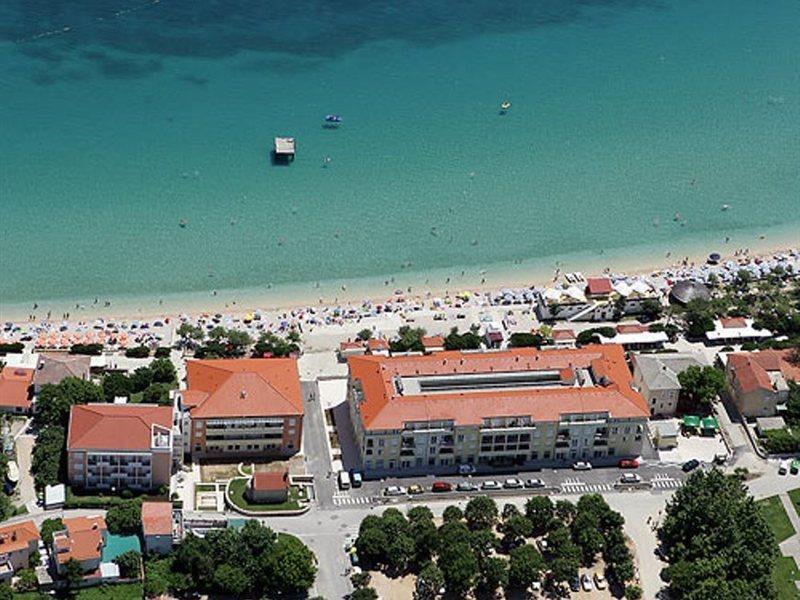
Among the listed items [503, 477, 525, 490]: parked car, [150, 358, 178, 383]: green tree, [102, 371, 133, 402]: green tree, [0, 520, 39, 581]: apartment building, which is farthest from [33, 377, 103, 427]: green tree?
[503, 477, 525, 490]: parked car

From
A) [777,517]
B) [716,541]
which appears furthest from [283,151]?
[716,541]

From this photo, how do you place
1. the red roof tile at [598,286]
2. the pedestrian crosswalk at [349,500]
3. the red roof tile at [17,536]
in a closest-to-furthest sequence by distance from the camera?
the red roof tile at [17,536] → the pedestrian crosswalk at [349,500] → the red roof tile at [598,286]

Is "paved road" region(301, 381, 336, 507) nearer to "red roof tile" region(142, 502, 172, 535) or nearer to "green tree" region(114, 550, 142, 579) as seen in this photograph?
"red roof tile" region(142, 502, 172, 535)

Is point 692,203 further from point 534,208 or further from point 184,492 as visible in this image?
point 184,492

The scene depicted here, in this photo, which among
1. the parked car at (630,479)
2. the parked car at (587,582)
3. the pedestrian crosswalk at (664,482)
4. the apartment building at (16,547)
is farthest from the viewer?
the parked car at (630,479)

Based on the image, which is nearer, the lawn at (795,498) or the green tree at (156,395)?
the lawn at (795,498)

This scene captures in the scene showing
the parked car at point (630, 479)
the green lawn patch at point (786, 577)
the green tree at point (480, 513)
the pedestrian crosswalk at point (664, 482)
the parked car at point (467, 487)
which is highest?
the parked car at point (467, 487)

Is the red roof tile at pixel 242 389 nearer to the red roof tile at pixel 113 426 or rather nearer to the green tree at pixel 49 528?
the red roof tile at pixel 113 426

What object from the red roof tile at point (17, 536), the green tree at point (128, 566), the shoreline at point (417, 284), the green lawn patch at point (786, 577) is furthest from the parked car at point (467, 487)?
the shoreline at point (417, 284)
